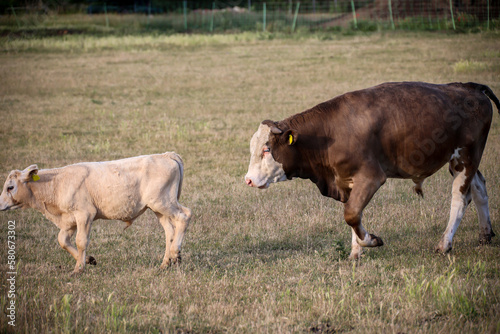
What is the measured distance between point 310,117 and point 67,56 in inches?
953

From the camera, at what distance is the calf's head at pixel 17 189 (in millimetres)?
6641

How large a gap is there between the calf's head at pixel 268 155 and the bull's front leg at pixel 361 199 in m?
0.81

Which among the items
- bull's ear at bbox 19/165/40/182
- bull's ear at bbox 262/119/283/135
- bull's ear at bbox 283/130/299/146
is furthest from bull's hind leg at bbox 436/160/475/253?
bull's ear at bbox 19/165/40/182

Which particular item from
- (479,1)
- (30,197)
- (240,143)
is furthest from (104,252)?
(479,1)

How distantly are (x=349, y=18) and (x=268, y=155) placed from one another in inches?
1288

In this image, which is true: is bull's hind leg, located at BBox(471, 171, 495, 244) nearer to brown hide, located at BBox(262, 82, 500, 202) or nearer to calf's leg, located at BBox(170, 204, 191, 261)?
brown hide, located at BBox(262, 82, 500, 202)

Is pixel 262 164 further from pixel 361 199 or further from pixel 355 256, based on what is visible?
pixel 355 256

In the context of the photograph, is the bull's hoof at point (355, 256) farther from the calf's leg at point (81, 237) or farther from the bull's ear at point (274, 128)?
the calf's leg at point (81, 237)

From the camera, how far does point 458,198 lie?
703 centimetres

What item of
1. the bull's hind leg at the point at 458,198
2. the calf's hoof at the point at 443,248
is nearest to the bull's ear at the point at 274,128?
the bull's hind leg at the point at 458,198

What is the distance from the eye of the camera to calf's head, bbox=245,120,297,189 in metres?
6.67

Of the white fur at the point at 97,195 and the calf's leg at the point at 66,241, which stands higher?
the white fur at the point at 97,195

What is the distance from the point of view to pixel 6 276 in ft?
21.3

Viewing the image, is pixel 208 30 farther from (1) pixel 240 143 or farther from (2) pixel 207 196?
(2) pixel 207 196
